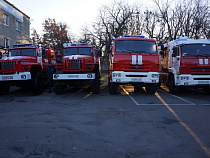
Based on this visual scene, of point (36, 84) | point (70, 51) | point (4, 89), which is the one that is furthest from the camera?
point (70, 51)

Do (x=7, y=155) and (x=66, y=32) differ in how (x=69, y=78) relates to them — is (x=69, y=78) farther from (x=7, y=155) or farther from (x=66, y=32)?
(x=66, y=32)

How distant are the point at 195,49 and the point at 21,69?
8950 mm

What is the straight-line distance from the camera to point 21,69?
10875 mm

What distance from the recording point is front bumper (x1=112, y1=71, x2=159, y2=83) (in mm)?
10398

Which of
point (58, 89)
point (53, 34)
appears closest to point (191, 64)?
point (58, 89)

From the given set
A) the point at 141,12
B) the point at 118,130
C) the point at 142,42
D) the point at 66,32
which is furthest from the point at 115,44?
the point at 66,32

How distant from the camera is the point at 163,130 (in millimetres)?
5016

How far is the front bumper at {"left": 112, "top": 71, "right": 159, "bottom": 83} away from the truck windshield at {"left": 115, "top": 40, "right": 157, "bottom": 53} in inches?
45.0

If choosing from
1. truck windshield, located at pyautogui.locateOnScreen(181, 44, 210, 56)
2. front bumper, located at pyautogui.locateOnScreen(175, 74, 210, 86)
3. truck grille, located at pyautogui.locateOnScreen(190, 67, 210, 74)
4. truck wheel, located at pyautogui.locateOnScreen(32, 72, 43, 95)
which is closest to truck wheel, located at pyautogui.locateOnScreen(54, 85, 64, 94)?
truck wheel, located at pyautogui.locateOnScreen(32, 72, 43, 95)

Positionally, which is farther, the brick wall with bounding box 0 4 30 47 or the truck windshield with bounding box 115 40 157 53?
the brick wall with bounding box 0 4 30 47

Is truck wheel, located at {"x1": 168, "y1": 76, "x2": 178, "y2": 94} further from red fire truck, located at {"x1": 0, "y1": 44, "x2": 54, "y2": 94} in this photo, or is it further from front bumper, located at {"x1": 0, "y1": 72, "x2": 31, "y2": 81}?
front bumper, located at {"x1": 0, "y1": 72, "x2": 31, "y2": 81}

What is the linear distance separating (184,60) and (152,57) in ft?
5.32

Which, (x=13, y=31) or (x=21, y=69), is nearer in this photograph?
(x=21, y=69)

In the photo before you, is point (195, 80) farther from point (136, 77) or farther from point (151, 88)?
point (136, 77)
